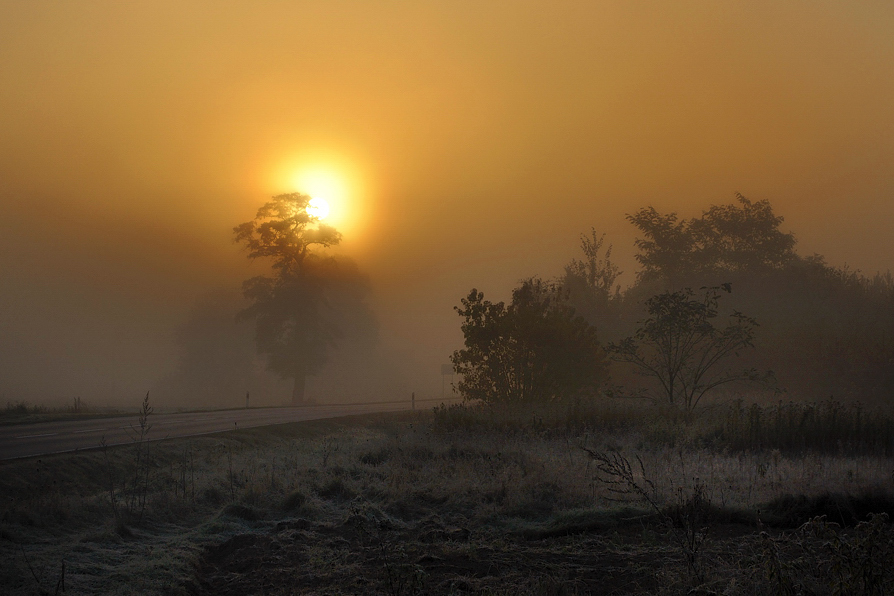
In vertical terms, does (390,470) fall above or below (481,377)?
below

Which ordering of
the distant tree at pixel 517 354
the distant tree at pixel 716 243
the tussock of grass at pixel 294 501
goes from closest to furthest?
the tussock of grass at pixel 294 501 < the distant tree at pixel 517 354 < the distant tree at pixel 716 243

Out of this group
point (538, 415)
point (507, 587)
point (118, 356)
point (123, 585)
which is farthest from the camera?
point (118, 356)

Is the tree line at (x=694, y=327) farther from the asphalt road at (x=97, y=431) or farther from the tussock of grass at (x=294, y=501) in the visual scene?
the tussock of grass at (x=294, y=501)

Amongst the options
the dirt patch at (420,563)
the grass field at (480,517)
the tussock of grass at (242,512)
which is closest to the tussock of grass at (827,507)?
the grass field at (480,517)

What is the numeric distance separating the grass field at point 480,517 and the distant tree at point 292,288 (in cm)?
3444

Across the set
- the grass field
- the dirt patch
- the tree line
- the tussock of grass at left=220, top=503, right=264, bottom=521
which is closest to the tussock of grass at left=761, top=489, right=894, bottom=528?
the grass field

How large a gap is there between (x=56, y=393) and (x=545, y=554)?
101 meters

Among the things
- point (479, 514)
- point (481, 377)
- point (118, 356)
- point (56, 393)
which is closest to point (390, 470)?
point (479, 514)

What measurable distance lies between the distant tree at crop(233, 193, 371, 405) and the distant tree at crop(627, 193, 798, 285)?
25.3 metres

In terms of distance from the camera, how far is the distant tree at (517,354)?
966 inches

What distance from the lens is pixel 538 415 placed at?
66.2 ft

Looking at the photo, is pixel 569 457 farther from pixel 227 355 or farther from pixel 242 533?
pixel 227 355

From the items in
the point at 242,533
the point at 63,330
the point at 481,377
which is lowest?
the point at 242,533

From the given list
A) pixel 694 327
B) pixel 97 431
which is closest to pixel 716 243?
pixel 694 327
